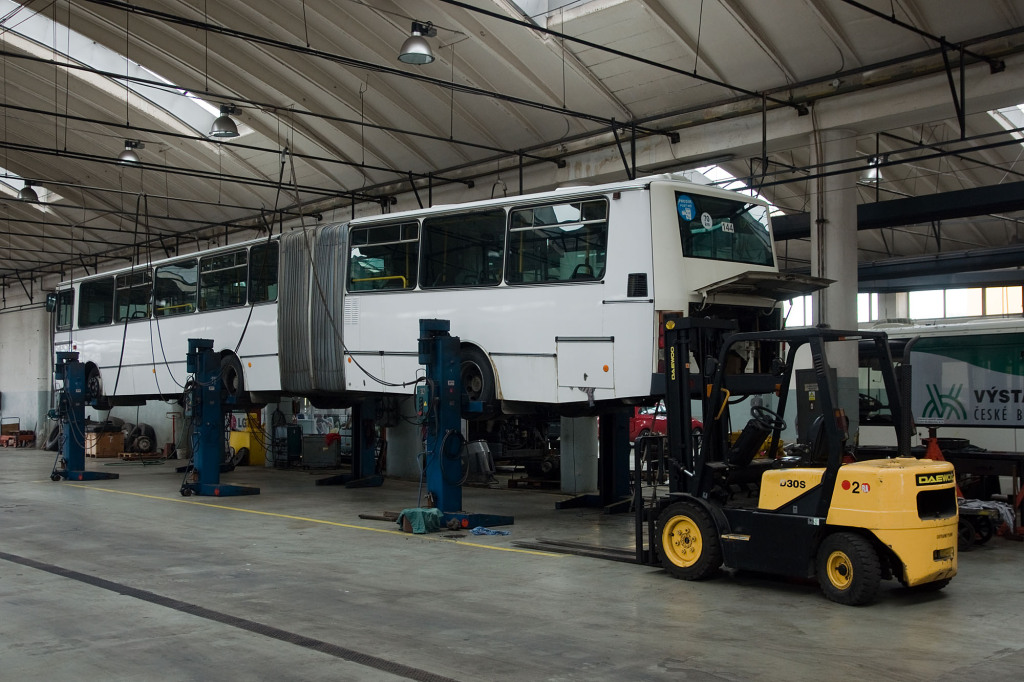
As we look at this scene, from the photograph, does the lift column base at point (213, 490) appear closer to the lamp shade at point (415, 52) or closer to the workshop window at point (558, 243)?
the workshop window at point (558, 243)

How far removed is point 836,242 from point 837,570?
9.24 m

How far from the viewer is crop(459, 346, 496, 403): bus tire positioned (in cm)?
1212

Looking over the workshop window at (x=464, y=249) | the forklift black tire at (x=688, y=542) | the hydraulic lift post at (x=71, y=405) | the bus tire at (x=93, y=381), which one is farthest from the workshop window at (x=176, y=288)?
the forklift black tire at (x=688, y=542)

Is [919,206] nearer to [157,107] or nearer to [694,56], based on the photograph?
[694,56]

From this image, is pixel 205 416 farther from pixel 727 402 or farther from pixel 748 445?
pixel 748 445

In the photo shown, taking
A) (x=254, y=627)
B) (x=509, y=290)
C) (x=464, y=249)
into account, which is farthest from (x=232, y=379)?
(x=254, y=627)

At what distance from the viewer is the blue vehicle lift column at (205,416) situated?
15836 millimetres

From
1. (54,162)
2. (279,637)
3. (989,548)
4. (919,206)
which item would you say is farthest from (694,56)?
(54,162)

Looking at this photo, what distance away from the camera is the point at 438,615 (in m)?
7.30

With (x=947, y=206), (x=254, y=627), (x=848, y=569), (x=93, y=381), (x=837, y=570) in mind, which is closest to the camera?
(x=254, y=627)

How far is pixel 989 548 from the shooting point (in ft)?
35.5

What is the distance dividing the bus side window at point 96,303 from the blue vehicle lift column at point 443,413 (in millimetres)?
11109

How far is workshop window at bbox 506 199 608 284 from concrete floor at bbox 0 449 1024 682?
3144mm

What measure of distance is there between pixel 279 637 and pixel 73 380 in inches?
566
